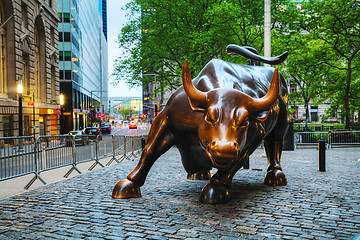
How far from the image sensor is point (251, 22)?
75.0ft

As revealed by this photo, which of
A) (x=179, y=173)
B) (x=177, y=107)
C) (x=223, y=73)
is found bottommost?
(x=179, y=173)

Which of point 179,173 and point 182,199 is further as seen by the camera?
point 179,173

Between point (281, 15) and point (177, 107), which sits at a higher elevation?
point (281, 15)

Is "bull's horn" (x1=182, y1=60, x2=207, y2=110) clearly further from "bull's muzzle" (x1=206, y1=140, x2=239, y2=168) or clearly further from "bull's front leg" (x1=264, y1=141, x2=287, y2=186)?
"bull's front leg" (x1=264, y1=141, x2=287, y2=186)

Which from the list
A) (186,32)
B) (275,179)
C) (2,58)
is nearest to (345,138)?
(186,32)

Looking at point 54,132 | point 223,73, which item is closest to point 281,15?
point 223,73

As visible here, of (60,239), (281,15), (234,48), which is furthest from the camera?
(281,15)

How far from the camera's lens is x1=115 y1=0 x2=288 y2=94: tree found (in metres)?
22.4

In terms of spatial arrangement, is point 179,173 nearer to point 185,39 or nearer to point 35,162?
point 35,162

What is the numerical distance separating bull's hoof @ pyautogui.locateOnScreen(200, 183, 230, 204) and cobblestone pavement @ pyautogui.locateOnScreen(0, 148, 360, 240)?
121mm

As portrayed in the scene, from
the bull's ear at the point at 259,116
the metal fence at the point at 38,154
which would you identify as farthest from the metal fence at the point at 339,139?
the bull's ear at the point at 259,116

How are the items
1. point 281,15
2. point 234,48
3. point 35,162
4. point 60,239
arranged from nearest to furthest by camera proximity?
point 60,239
point 234,48
point 35,162
point 281,15

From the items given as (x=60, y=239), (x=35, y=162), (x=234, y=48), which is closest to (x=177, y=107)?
(x=60, y=239)

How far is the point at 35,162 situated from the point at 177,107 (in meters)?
4.86
